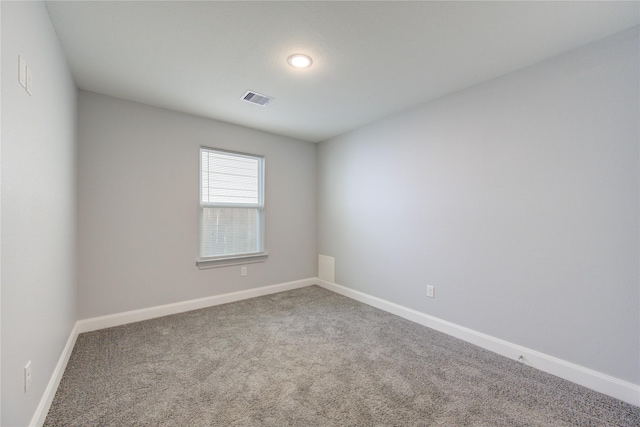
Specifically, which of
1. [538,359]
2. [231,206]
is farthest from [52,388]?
[538,359]

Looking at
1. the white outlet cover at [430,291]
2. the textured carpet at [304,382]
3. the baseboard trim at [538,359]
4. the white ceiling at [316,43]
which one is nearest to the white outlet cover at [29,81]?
the white ceiling at [316,43]

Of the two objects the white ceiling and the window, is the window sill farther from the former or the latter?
the white ceiling

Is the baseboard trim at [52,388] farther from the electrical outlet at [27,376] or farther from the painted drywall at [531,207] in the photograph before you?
the painted drywall at [531,207]

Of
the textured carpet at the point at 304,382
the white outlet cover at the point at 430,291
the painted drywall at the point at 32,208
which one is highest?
the painted drywall at the point at 32,208

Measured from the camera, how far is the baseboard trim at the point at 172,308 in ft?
9.18

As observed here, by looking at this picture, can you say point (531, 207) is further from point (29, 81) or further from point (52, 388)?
point (52, 388)

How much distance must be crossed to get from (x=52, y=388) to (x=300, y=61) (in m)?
2.93

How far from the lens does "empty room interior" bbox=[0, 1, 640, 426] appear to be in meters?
1.64

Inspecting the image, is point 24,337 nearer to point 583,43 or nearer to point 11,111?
point 11,111

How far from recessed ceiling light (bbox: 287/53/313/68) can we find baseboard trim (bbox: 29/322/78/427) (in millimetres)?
2808

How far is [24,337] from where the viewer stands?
1.34 m

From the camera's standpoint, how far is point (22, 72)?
1.33m

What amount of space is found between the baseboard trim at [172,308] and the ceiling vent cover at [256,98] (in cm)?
253

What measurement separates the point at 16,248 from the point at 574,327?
138 inches
